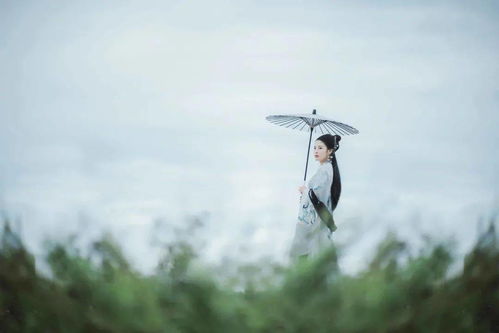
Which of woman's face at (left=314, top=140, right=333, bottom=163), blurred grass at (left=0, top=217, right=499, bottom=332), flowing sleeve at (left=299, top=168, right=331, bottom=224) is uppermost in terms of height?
woman's face at (left=314, top=140, right=333, bottom=163)

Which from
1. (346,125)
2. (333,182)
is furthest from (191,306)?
(346,125)

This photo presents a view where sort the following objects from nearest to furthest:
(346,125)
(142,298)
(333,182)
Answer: (142,298) → (333,182) → (346,125)

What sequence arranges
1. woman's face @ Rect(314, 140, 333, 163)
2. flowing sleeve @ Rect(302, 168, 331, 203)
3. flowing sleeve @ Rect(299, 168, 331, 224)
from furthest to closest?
woman's face @ Rect(314, 140, 333, 163), flowing sleeve @ Rect(302, 168, 331, 203), flowing sleeve @ Rect(299, 168, 331, 224)

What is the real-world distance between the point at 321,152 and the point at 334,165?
9.9 inches

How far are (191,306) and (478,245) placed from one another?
61 centimetres

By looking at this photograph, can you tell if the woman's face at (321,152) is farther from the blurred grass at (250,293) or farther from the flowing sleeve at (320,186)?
the blurred grass at (250,293)

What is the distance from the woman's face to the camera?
796 cm

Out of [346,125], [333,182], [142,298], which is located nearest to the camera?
[142,298]

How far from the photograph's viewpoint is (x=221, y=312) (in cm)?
117

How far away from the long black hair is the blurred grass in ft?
21.4

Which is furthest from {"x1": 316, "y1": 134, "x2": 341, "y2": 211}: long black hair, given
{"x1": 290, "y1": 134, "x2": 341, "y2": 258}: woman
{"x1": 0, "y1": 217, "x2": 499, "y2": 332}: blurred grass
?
{"x1": 0, "y1": 217, "x2": 499, "y2": 332}: blurred grass

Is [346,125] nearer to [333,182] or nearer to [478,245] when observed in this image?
[333,182]

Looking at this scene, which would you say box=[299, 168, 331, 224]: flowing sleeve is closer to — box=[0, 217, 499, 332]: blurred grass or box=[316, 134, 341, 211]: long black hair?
box=[316, 134, 341, 211]: long black hair

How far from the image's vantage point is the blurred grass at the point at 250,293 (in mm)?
1170
